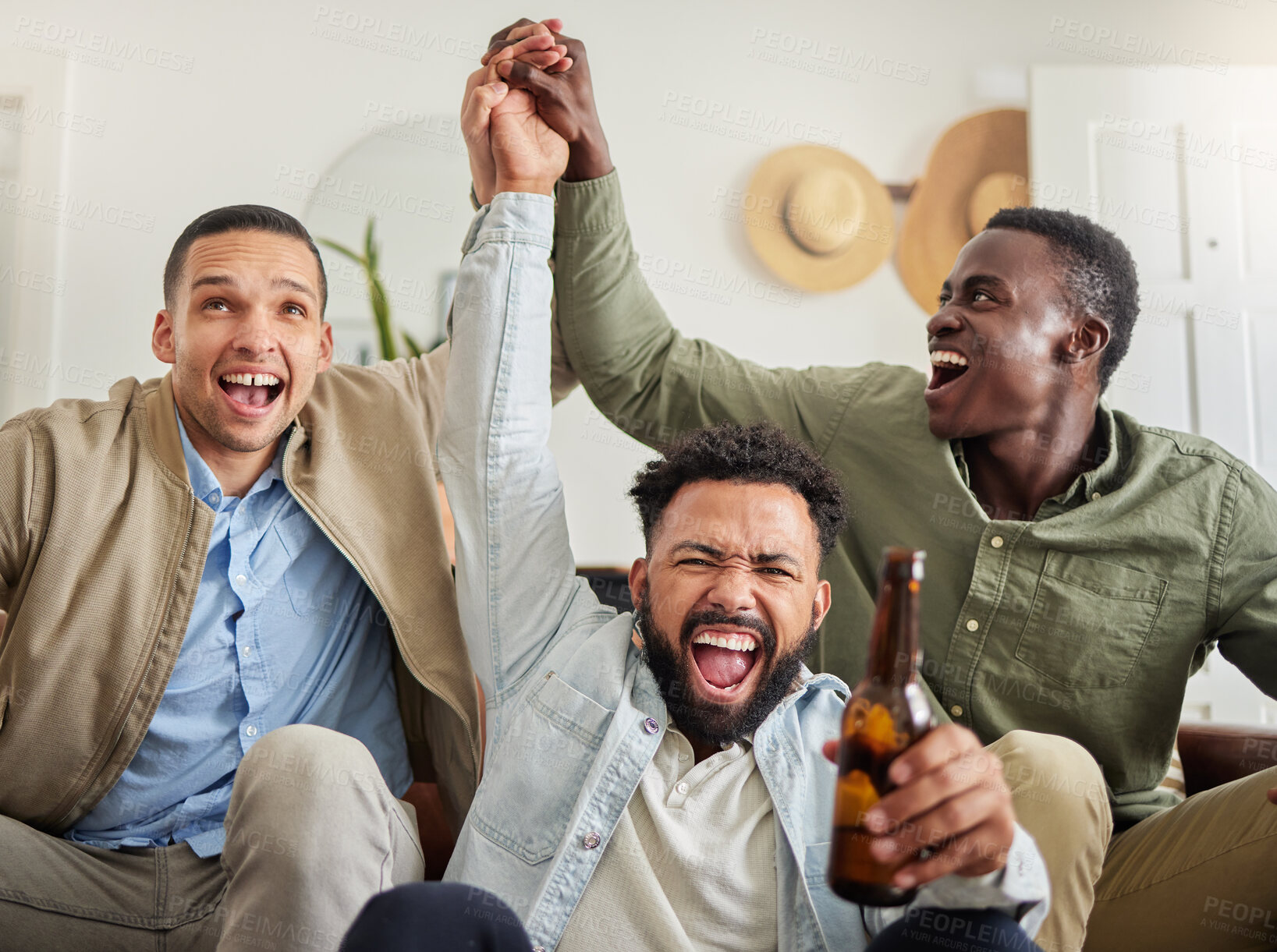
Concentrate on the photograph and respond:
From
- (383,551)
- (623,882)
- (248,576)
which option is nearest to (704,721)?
(623,882)

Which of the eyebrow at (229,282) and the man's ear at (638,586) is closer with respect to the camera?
the man's ear at (638,586)

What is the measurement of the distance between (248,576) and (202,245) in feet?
1.76

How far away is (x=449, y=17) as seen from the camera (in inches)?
138

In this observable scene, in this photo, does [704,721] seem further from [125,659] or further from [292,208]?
[292,208]

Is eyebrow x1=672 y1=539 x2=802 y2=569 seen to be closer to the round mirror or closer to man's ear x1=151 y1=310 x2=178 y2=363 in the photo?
man's ear x1=151 y1=310 x2=178 y2=363

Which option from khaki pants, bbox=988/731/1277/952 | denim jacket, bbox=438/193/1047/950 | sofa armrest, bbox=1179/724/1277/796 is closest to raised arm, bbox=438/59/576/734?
denim jacket, bbox=438/193/1047/950

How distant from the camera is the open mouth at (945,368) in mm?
1899
